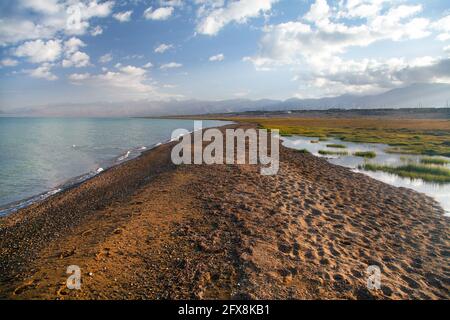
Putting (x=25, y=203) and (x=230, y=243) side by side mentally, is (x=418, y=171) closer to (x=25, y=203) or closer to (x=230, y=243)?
(x=230, y=243)

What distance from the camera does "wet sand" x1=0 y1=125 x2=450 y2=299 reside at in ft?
21.9

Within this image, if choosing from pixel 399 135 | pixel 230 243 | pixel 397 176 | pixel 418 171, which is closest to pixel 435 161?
pixel 418 171

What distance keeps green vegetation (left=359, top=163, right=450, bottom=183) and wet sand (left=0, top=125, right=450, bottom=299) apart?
5.86 m

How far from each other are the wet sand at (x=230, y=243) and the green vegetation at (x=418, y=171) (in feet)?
19.2

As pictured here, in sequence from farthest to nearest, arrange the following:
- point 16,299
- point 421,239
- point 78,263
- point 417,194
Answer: point 417,194, point 421,239, point 78,263, point 16,299

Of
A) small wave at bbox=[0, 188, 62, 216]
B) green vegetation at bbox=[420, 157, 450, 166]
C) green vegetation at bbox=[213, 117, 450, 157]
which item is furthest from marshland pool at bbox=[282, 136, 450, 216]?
small wave at bbox=[0, 188, 62, 216]

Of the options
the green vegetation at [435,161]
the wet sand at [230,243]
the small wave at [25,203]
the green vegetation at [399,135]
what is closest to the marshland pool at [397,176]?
the green vegetation at [435,161]

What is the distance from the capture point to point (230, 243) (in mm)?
8797

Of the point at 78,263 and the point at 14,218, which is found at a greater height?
the point at 78,263

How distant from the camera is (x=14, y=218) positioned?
47.1 ft

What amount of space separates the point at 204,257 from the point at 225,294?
167cm

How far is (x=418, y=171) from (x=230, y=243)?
21165 millimetres
